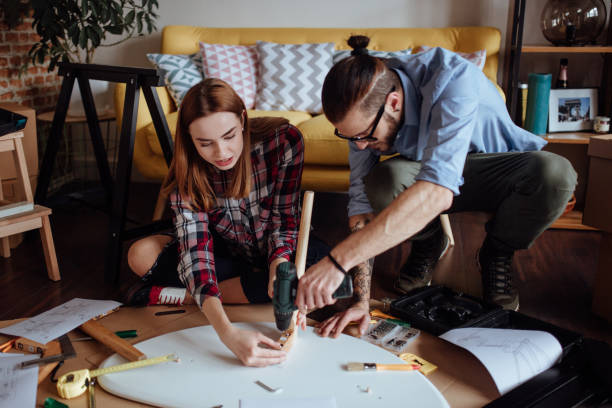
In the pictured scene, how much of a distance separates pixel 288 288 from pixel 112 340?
0.53m

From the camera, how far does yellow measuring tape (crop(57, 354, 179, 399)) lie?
47.2 inches

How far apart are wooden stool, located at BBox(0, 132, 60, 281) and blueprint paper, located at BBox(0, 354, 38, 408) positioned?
83cm

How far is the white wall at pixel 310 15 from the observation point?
3203 millimetres

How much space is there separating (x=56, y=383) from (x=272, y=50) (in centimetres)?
233

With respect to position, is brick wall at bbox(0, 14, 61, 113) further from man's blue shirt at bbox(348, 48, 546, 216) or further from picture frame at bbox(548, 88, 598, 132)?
picture frame at bbox(548, 88, 598, 132)

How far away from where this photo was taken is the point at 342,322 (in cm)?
143

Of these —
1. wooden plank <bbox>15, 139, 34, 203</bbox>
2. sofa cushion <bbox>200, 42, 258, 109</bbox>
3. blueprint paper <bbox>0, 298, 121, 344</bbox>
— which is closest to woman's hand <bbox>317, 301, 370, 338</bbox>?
blueprint paper <bbox>0, 298, 121, 344</bbox>

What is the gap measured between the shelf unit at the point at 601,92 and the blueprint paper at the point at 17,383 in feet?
7.53

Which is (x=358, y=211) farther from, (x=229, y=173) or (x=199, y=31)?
(x=199, y=31)

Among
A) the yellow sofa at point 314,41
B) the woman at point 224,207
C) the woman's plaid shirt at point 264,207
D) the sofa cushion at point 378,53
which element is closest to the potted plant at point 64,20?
the yellow sofa at point 314,41

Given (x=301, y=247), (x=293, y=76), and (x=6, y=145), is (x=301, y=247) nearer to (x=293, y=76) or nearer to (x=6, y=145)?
(x=6, y=145)

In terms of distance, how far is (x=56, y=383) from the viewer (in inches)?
→ 49.8

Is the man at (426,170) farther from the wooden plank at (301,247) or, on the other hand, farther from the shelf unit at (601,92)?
the shelf unit at (601,92)

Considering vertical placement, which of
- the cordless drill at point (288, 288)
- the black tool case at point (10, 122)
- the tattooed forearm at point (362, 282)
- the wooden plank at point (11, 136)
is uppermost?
the black tool case at point (10, 122)
